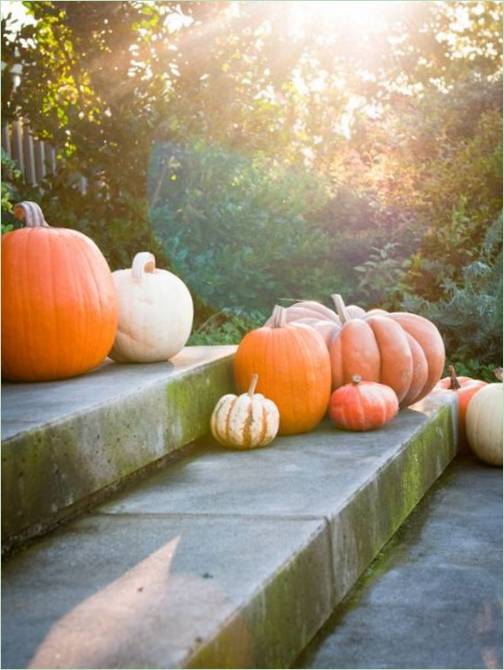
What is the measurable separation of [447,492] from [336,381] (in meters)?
0.59

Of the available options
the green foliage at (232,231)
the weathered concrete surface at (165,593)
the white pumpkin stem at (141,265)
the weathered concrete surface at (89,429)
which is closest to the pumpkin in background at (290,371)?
the weathered concrete surface at (89,429)

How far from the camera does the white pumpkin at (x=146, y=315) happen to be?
3477 mm

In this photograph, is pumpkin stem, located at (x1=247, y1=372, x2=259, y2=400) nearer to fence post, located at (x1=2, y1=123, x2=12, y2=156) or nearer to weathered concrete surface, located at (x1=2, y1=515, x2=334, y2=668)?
weathered concrete surface, located at (x1=2, y1=515, x2=334, y2=668)

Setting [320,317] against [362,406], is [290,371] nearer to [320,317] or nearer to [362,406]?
[362,406]

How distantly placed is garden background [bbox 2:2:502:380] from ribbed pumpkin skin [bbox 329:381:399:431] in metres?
2.01

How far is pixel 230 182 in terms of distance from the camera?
6.41m

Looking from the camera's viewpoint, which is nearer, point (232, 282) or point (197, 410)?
point (197, 410)

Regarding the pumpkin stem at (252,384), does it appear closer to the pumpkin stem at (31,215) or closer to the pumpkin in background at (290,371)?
the pumpkin in background at (290,371)

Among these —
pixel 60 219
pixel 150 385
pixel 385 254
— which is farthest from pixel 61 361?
pixel 385 254

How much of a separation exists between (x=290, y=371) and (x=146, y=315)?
0.54 meters

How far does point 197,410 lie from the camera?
11.1 feet

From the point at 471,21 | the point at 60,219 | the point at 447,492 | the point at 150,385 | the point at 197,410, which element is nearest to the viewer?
the point at 150,385

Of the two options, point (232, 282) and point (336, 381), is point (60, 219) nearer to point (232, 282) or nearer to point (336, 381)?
point (232, 282)

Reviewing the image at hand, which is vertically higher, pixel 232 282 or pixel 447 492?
pixel 232 282
